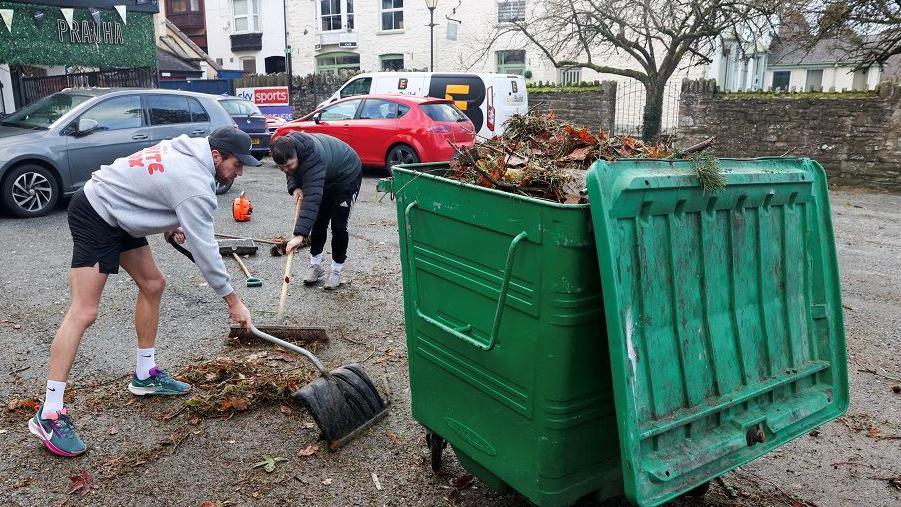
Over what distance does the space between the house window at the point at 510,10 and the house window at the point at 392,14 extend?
460 cm

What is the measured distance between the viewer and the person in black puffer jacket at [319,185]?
17.0 feet

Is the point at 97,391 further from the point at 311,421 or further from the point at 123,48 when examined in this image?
the point at 123,48

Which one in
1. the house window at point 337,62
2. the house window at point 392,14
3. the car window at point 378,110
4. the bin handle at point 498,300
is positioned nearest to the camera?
the bin handle at point 498,300

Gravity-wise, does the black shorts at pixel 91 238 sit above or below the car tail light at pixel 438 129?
below

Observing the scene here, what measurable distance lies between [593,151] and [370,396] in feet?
5.83

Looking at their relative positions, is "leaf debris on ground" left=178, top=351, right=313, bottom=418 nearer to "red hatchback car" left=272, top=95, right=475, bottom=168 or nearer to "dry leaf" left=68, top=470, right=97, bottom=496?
"dry leaf" left=68, top=470, right=97, bottom=496

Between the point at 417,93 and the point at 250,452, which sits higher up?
the point at 417,93

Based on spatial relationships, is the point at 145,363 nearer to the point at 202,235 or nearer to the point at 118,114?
the point at 202,235

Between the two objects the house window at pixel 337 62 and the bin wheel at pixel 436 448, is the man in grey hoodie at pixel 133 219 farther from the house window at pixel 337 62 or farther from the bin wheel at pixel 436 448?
the house window at pixel 337 62

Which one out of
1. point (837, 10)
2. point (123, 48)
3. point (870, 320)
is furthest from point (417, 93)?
point (870, 320)

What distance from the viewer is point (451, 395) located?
3047mm

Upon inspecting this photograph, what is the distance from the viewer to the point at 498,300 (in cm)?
263

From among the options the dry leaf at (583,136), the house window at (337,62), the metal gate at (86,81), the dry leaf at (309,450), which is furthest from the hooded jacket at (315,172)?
the house window at (337,62)

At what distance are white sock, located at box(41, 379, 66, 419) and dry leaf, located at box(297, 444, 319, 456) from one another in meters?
1.20
